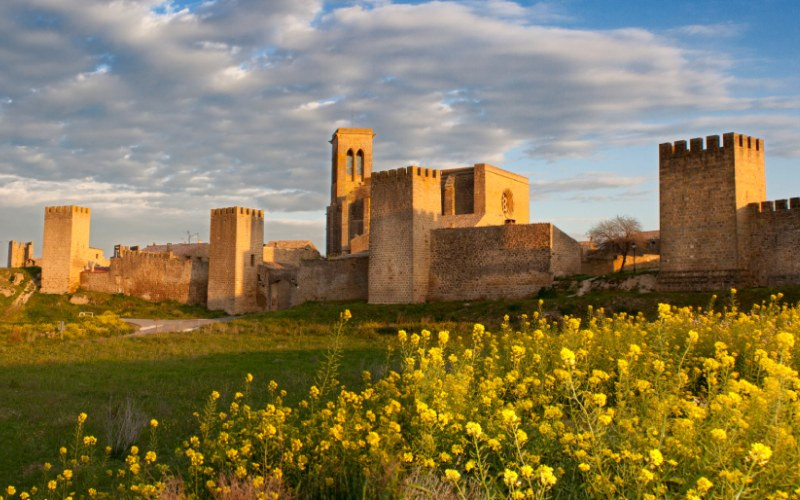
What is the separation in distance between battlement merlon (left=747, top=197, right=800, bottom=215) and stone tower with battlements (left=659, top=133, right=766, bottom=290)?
0.20m

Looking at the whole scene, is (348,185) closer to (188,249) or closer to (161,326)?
(188,249)

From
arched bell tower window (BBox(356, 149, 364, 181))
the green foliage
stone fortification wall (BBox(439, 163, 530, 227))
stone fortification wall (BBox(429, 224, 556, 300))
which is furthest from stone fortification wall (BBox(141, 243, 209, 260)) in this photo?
the green foliage

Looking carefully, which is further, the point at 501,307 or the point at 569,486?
the point at 501,307

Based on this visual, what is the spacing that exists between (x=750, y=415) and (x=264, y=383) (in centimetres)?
1116

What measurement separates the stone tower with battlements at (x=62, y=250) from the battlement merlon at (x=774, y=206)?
35.3m

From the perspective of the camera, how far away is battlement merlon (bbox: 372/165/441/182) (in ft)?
99.2

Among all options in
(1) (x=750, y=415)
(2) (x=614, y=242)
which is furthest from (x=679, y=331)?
(2) (x=614, y=242)

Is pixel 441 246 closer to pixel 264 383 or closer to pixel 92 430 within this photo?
pixel 264 383

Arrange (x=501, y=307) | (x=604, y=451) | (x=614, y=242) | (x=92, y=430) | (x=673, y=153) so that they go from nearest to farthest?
(x=604, y=451), (x=92, y=430), (x=673, y=153), (x=501, y=307), (x=614, y=242)

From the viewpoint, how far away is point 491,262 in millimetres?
28703

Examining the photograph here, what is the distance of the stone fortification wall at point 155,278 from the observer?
40.1m

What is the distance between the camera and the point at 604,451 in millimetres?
3994

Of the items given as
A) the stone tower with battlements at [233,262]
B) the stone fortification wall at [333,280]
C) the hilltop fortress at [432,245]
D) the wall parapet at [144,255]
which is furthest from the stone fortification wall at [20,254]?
the stone fortification wall at [333,280]

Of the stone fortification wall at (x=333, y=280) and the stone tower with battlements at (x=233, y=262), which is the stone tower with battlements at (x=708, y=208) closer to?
the stone fortification wall at (x=333, y=280)
